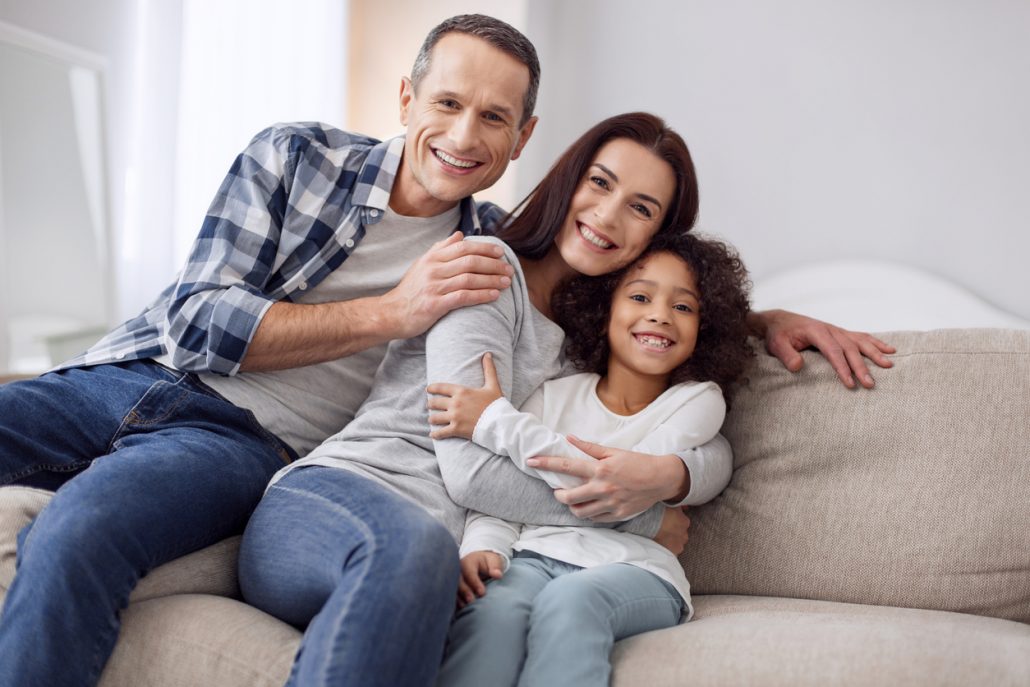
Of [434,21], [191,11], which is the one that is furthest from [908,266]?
[191,11]

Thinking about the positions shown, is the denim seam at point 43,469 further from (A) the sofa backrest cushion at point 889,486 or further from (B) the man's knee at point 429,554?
(A) the sofa backrest cushion at point 889,486

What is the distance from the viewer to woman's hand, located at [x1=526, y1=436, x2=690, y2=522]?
54.8 inches

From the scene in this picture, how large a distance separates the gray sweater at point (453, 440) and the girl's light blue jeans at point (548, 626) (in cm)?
12

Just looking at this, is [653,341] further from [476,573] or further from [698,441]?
[476,573]

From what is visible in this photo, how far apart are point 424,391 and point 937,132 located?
1.77m

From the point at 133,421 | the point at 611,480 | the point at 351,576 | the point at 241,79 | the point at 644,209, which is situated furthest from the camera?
the point at 241,79

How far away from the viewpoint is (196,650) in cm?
124

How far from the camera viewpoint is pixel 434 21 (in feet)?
10.8

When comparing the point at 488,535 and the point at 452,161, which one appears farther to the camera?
the point at 452,161

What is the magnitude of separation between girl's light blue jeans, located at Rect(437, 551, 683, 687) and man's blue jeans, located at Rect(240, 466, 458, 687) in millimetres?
91

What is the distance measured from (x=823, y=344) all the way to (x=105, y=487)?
124 centimetres

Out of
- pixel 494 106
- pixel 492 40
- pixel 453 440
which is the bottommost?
pixel 453 440

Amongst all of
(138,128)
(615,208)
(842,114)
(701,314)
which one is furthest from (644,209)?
(138,128)

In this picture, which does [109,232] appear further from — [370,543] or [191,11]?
[370,543]
